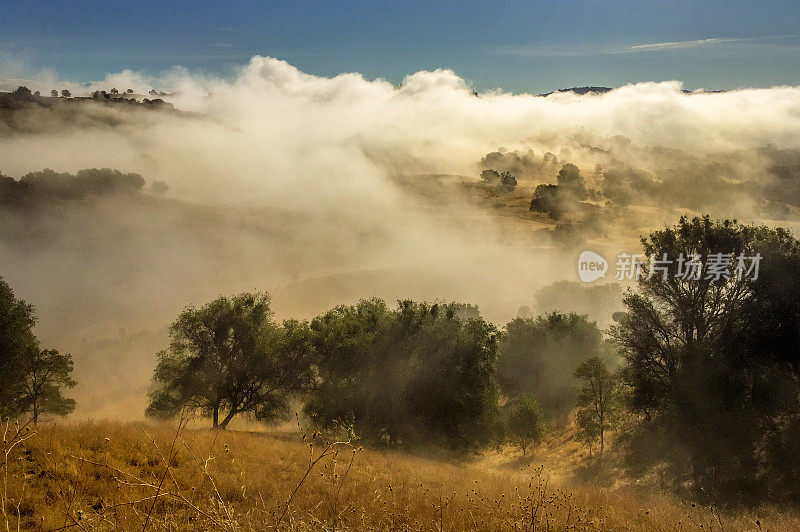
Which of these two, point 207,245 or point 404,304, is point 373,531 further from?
point 207,245

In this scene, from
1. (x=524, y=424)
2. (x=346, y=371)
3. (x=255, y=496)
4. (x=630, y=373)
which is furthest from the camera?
(x=524, y=424)

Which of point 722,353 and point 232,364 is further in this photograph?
point 232,364

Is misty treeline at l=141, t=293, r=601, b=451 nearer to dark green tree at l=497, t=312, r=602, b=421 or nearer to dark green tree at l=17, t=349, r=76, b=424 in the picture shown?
dark green tree at l=17, t=349, r=76, b=424

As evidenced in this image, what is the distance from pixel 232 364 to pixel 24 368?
1207cm

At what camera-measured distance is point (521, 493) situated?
36.8 ft

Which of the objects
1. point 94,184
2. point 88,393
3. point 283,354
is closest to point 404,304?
point 283,354

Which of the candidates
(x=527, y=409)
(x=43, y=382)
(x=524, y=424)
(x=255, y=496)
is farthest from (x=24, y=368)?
(x=527, y=409)

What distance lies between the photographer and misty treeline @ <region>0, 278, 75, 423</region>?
2406 centimetres

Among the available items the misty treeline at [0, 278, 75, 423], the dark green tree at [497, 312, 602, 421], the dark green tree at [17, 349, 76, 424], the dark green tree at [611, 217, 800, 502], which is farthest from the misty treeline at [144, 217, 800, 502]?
the dark green tree at [497, 312, 602, 421]

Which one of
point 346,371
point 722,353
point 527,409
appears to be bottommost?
point 527,409

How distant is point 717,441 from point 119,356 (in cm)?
6303

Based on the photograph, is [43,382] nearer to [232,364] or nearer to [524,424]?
[232,364]

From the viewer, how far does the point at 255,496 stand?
30.0 ft

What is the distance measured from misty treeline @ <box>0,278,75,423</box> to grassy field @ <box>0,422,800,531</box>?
16.4m
